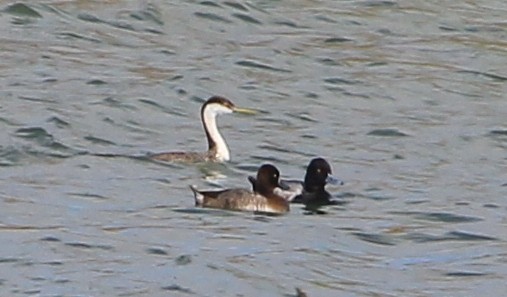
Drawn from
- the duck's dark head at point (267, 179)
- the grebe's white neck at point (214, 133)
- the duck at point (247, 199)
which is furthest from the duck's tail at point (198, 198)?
the grebe's white neck at point (214, 133)

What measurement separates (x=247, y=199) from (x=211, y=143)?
2.75 m

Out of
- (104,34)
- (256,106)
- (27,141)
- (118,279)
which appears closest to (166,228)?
(118,279)

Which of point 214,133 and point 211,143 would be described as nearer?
point 211,143

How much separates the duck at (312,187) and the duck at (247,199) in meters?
0.27

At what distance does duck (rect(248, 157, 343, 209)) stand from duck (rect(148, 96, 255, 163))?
1157 millimetres

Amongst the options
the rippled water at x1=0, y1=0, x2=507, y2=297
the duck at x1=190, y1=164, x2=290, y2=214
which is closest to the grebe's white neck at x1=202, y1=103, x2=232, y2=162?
the rippled water at x1=0, y1=0, x2=507, y2=297

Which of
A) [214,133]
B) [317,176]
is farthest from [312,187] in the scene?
[214,133]

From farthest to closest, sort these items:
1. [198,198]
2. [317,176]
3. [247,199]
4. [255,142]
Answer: [255,142] → [317,176] → [247,199] → [198,198]

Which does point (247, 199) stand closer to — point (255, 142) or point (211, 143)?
point (211, 143)

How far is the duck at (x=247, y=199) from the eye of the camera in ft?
47.4

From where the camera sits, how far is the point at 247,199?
48.0 ft

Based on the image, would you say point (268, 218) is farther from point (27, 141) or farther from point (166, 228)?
point (27, 141)

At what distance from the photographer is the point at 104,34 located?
22719 mm

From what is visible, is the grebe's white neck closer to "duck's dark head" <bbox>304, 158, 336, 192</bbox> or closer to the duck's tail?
"duck's dark head" <bbox>304, 158, 336, 192</bbox>
